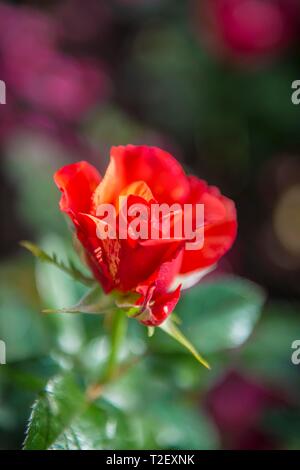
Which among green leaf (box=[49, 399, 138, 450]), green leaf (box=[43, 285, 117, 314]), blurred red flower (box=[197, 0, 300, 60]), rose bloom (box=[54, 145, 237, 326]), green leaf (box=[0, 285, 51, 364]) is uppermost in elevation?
blurred red flower (box=[197, 0, 300, 60])

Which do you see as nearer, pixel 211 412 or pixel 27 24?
pixel 211 412

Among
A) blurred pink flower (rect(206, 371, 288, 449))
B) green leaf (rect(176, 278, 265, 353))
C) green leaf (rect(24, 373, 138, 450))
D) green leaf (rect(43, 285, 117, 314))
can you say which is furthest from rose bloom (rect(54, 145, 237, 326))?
blurred pink flower (rect(206, 371, 288, 449))

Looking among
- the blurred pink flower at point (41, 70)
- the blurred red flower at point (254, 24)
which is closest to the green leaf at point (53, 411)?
the blurred pink flower at point (41, 70)

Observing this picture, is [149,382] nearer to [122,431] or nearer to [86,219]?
[122,431]

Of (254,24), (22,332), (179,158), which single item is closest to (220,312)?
(22,332)

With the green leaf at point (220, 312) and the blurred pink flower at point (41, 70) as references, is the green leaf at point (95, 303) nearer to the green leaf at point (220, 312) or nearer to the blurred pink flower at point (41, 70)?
the green leaf at point (220, 312)

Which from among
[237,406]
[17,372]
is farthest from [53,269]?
[237,406]

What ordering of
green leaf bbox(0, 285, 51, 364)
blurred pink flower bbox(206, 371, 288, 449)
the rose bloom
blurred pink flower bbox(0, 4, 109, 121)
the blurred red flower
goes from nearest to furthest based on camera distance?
the rose bloom < green leaf bbox(0, 285, 51, 364) < blurred pink flower bbox(206, 371, 288, 449) < blurred pink flower bbox(0, 4, 109, 121) < the blurred red flower

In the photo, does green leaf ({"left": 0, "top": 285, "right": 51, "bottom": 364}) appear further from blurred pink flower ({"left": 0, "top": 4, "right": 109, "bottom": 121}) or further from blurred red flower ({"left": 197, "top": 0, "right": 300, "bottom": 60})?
blurred red flower ({"left": 197, "top": 0, "right": 300, "bottom": 60})
